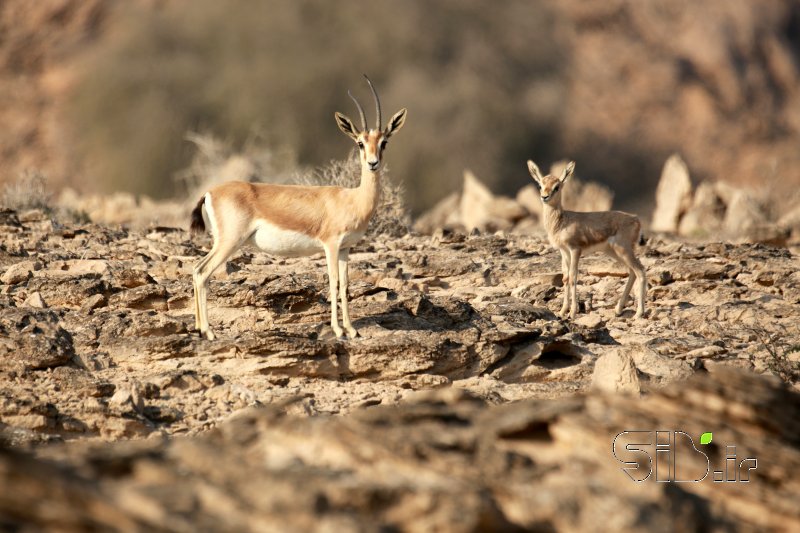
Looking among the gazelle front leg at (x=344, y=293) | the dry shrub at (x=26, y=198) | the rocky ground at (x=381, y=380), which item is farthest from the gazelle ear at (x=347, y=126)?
the dry shrub at (x=26, y=198)

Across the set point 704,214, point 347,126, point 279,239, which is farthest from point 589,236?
point 704,214

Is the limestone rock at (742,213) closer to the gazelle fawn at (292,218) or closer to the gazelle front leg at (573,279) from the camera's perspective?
the gazelle front leg at (573,279)

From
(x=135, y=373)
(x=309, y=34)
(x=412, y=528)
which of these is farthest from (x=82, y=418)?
(x=309, y=34)

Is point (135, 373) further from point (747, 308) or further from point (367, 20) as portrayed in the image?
point (367, 20)

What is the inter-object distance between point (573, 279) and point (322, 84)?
Result: 3015 cm

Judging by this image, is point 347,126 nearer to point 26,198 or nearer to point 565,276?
point 565,276

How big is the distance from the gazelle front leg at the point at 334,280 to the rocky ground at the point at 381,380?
233mm

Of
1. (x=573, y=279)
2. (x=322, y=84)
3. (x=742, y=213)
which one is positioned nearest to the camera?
(x=573, y=279)

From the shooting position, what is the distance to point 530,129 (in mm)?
44062

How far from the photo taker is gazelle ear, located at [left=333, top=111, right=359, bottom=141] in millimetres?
13352

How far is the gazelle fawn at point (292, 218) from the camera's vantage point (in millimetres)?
12570

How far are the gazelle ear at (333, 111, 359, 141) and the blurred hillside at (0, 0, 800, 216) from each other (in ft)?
87.1

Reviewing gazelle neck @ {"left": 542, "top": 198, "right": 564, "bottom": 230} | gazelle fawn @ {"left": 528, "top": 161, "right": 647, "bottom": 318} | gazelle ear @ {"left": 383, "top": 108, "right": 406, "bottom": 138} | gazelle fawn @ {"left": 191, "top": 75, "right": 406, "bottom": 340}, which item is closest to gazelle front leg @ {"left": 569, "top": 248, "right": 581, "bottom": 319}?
gazelle fawn @ {"left": 528, "top": 161, "right": 647, "bottom": 318}

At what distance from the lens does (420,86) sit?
145 ft
